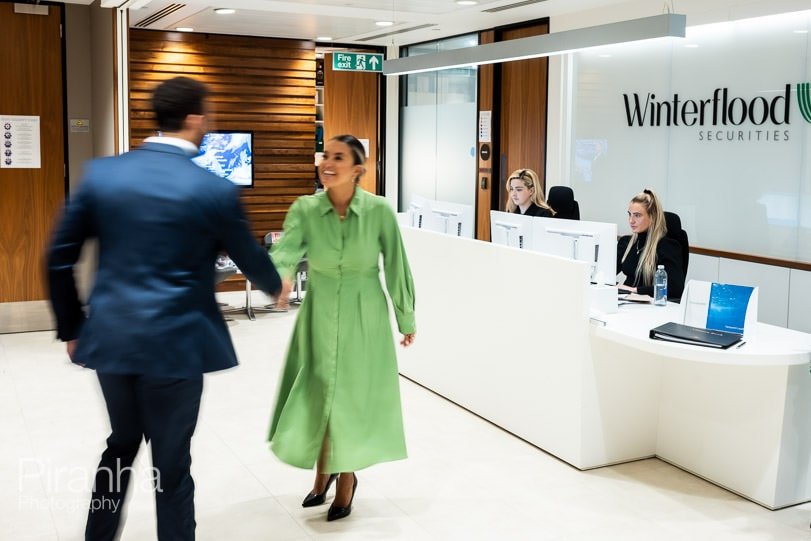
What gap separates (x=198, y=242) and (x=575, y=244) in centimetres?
300

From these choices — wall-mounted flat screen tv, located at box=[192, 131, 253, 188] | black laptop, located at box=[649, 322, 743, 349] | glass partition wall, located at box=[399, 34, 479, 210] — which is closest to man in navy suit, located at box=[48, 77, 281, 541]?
black laptop, located at box=[649, 322, 743, 349]

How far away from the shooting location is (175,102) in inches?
107

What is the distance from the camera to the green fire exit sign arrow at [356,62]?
9.78m

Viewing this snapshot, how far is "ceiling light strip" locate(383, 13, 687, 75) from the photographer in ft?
14.6

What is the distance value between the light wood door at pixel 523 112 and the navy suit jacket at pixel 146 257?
20.2 feet

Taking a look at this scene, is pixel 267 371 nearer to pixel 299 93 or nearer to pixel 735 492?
pixel 735 492

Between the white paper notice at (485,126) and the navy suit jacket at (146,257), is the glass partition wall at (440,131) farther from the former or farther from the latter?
the navy suit jacket at (146,257)

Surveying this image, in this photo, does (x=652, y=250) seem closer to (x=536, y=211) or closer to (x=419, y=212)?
(x=536, y=211)

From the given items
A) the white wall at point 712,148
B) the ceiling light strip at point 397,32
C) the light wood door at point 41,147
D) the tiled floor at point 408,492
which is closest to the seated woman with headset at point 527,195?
the white wall at point 712,148

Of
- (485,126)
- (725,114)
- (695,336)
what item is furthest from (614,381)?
(485,126)

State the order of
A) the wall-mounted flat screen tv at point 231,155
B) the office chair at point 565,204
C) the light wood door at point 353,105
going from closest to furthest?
1. the office chair at point 565,204
2. the wall-mounted flat screen tv at point 231,155
3. the light wood door at point 353,105

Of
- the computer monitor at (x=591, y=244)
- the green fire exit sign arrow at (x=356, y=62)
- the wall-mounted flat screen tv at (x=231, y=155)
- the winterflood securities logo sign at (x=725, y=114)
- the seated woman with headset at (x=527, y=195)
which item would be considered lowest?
the computer monitor at (x=591, y=244)

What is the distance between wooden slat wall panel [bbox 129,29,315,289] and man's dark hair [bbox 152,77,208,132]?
676 centimetres

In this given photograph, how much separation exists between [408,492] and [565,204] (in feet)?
12.8
